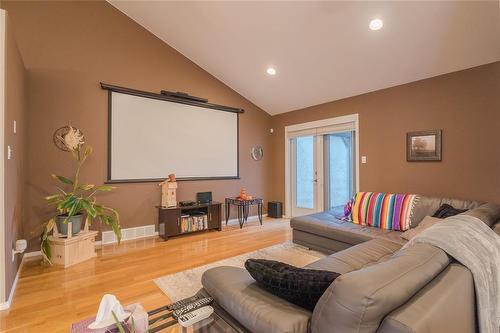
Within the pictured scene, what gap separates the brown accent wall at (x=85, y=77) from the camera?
342cm

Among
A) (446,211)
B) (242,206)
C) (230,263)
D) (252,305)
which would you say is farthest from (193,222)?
(446,211)

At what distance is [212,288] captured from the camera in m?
1.36

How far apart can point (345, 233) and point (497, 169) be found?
2.06 meters

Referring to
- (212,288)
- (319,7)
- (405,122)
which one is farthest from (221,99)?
(212,288)

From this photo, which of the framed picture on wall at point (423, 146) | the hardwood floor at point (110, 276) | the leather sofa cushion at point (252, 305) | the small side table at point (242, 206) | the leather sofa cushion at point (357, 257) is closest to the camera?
the leather sofa cushion at point (252, 305)

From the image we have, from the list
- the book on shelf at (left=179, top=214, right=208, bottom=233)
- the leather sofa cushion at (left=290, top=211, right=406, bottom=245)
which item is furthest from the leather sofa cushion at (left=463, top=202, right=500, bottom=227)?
the book on shelf at (left=179, top=214, right=208, bottom=233)

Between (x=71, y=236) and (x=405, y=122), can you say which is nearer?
(x=71, y=236)

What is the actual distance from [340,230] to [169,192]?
9.02ft

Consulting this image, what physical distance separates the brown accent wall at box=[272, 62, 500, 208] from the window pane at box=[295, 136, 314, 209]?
1055 millimetres

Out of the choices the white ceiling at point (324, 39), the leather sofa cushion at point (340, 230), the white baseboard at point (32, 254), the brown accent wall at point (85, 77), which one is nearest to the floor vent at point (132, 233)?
the brown accent wall at point (85, 77)

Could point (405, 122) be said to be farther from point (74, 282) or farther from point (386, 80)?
point (74, 282)

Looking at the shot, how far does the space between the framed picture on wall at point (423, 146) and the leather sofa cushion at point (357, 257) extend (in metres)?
1.84

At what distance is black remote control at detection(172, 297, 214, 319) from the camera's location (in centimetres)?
116

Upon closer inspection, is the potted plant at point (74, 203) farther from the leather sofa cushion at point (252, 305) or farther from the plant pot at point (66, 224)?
the leather sofa cushion at point (252, 305)
